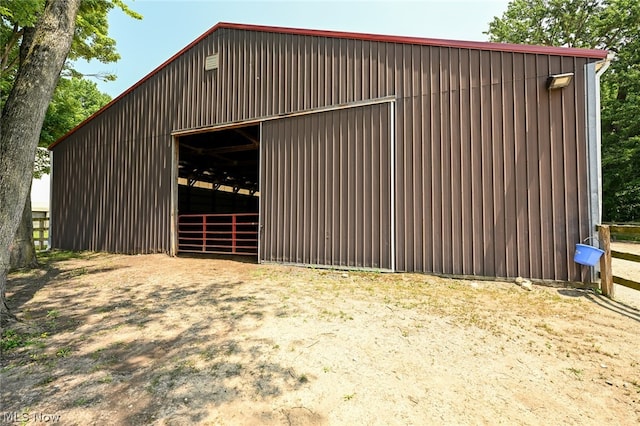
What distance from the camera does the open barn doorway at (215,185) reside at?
32.5 feet

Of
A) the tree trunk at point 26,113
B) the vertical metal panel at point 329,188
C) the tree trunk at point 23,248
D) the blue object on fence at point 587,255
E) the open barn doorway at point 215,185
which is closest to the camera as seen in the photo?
the tree trunk at point 26,113

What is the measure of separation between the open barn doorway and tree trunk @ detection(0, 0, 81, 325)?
5345 mm

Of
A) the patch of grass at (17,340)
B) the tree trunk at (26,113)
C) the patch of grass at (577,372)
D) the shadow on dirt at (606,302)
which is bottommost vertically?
the patch of grass at (577,372)

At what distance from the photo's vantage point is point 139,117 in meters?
9.47

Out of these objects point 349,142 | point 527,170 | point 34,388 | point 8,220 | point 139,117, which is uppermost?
point 139,117

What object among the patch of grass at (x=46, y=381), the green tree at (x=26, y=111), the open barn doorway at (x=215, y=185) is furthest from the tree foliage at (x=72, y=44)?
the patch of grass at (x=46, y=381)

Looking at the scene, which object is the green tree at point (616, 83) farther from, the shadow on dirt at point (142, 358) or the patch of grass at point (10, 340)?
the patch of grass at point (10, 340)

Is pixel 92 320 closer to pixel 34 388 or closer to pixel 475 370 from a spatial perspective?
pixel 34 388

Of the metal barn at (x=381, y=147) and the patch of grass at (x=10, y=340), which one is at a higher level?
the metal barn at (x=381, y=147)

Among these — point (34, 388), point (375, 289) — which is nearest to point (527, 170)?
point (375, 289)

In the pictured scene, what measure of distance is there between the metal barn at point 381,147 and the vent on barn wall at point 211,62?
0.13ft

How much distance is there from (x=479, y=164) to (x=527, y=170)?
71cm

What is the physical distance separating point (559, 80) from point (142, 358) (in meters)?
6.49

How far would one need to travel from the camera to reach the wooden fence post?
14.8 ft
